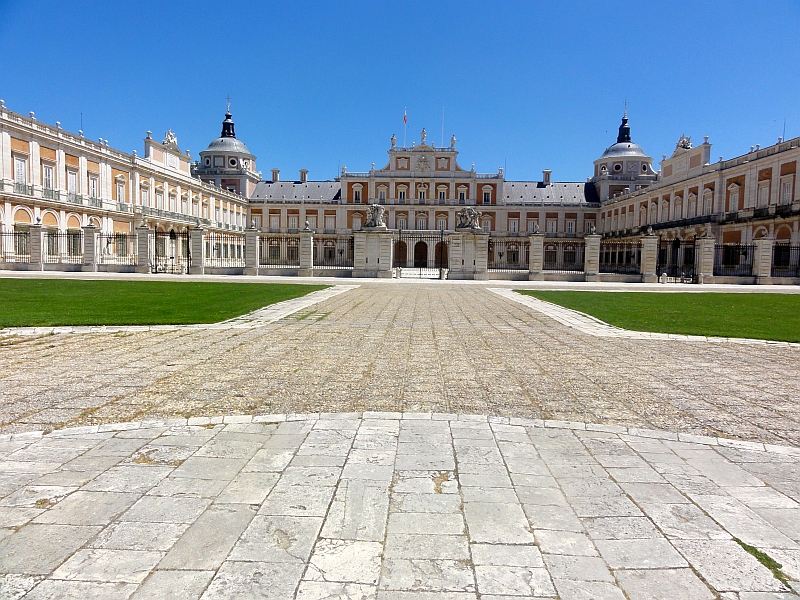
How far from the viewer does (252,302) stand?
13.4 meters

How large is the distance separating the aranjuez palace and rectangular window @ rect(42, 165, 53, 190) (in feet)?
0.41

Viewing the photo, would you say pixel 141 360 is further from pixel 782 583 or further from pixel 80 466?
pixel 782 583

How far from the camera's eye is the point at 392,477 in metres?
3.22

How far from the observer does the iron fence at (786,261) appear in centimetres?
3086

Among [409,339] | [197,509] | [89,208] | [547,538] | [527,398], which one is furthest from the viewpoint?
[89,208]

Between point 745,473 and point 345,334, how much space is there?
5.98 metres

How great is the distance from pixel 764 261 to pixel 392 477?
32469 millimetres

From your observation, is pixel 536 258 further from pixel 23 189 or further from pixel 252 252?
pixel 23 189

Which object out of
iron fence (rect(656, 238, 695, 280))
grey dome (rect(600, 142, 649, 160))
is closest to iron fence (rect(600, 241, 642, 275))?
iron fence (rect(656, 238, 695, 280))

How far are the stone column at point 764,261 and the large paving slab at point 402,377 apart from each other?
25.0 metres

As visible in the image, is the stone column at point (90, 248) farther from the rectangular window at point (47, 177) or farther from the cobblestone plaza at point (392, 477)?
the cobblestone plaza at point (392, 477)

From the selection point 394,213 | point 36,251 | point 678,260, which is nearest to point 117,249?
point 36,251

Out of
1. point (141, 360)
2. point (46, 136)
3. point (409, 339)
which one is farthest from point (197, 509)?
point (46, 136)

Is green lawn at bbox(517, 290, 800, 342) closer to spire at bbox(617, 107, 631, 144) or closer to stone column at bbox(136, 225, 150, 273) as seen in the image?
stone column at bbox(136, 225, 150, 273)
